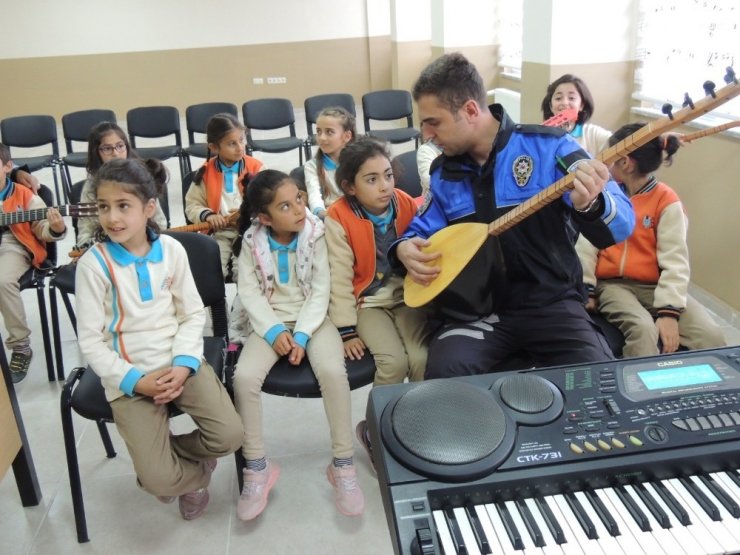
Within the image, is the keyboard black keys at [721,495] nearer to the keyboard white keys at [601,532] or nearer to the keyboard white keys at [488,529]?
the keyboard white keys at [601,532]

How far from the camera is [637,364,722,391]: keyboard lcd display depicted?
968 millimetres

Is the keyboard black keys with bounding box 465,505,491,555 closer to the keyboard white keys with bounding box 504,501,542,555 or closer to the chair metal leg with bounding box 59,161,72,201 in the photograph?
the keyboard white keys with bounding box 504,501,542,555

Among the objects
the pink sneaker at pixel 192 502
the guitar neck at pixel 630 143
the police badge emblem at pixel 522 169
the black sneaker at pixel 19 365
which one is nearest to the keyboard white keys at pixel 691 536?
the guitar neck at pixel 630 143

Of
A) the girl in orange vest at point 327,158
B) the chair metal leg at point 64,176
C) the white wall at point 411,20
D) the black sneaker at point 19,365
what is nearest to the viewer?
the black sneaker at point 19,365

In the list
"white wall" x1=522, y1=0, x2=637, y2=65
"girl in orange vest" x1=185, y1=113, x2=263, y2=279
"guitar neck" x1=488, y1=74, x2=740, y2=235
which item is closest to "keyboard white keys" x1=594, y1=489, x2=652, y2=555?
"guitar neck" x1=488, y1=74, x2=740, y2=235

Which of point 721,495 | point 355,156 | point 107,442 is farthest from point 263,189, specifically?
point 721,495

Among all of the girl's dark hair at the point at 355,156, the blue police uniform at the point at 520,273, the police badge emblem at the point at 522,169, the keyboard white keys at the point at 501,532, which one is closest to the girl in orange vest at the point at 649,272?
the blue police uniform at the point at 520,273

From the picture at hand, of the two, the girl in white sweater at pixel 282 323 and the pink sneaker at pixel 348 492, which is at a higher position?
the girl in white sweater at pixel 282 323

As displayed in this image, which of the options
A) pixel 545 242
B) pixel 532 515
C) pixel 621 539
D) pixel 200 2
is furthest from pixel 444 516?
pixel 200 2

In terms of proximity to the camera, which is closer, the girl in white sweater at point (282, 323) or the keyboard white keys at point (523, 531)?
the keyboard white keys at point (523, 531)

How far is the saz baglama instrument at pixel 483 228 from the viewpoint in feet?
3.84

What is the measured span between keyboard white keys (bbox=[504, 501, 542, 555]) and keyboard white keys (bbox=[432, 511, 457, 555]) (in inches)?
4.0

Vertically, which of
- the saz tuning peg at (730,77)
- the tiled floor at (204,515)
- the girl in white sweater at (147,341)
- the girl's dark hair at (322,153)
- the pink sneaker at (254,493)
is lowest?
the tiled floor at (204,515)

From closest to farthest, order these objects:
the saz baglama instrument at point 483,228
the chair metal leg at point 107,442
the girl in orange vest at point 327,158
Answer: the saz baglama instrument at point 483,228 → the chair metal leg at point 107,442 → the girl in orange vest at point 327,158
